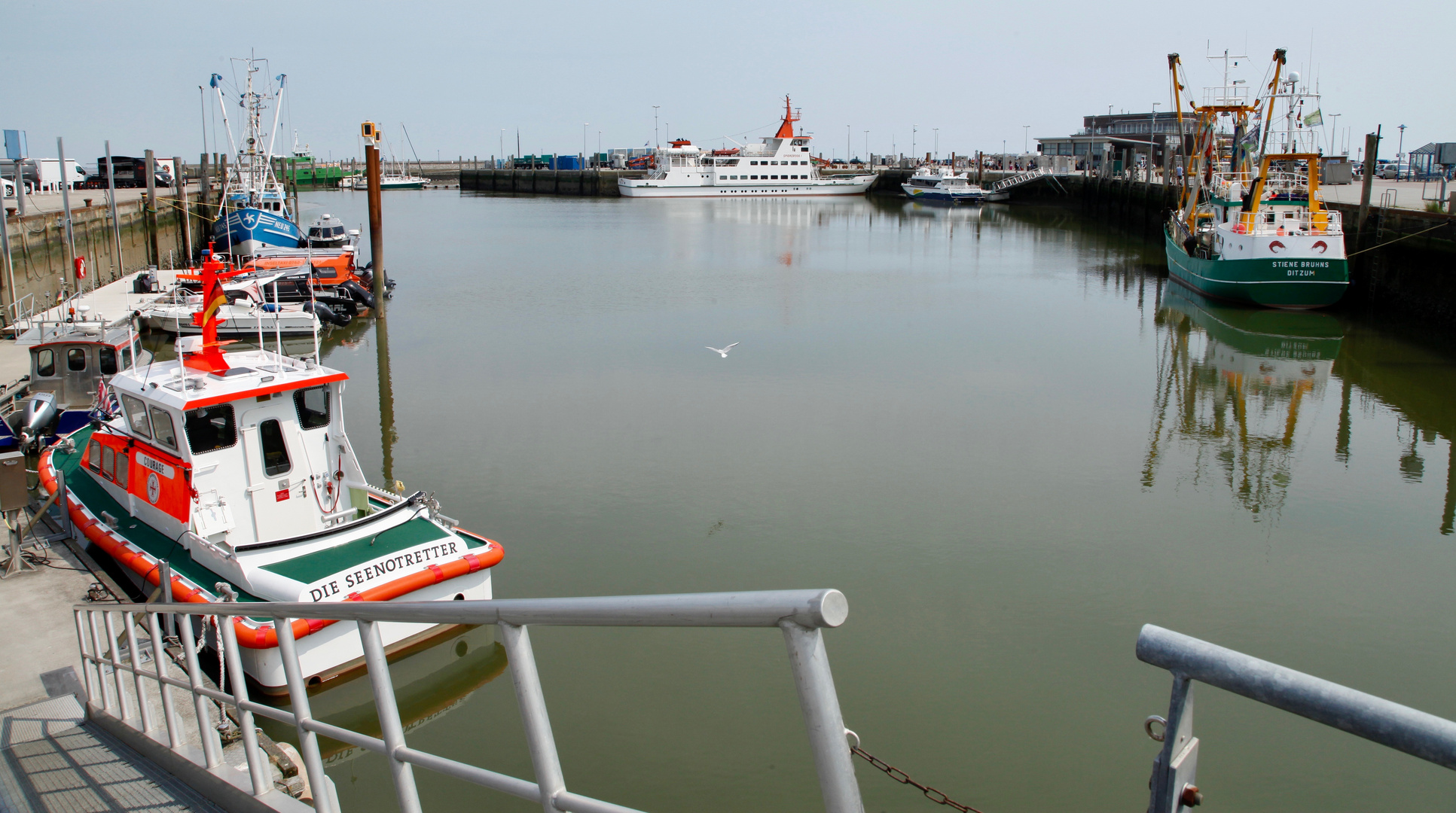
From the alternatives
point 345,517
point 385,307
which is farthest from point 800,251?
point 345,517

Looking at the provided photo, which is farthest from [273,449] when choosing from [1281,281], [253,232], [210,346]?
[1281,281]

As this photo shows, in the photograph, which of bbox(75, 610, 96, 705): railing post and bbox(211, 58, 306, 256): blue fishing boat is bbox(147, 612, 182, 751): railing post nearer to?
bbox(75, 610, 96, 705): railing post

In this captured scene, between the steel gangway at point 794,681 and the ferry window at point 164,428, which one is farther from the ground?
the steel gangway at point 794,681

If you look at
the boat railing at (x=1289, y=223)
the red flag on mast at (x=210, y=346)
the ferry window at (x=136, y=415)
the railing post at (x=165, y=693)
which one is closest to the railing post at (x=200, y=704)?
the railing post at (x=165, y=693)

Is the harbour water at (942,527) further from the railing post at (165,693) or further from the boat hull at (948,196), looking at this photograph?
the boat hull at (948,196)

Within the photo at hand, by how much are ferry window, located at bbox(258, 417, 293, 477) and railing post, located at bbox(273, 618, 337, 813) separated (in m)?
5.52

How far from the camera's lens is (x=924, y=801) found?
21.1ft

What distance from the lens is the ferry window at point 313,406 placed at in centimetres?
805

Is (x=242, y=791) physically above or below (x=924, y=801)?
above

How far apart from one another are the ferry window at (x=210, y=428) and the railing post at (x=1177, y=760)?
303 inches

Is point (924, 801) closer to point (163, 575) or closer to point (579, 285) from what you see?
point (163, 575)

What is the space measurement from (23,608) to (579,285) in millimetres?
24139

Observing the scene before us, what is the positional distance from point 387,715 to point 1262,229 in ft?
88.8

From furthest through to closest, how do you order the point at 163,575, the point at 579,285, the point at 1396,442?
the point at 579,285
the point at 1396,442
the point at 163,575
